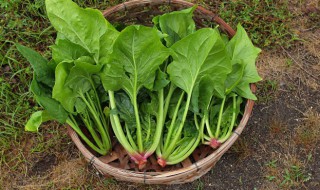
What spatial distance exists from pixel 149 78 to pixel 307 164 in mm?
932

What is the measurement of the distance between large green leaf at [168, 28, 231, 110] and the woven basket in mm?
204

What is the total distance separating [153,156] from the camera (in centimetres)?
196

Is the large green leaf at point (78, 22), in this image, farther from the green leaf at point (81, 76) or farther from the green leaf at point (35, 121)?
the green leaf at point (35, 121)

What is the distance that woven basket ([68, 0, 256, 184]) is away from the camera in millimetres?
1704

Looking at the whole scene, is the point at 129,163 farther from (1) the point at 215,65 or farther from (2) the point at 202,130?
(1) the point at 215,65

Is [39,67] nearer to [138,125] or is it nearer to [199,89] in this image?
[138,125]

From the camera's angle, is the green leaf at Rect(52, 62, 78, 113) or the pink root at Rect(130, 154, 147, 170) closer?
the green leaf at Rect(52, 62, 78, 113)

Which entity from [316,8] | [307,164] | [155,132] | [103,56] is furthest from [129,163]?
[316,8]

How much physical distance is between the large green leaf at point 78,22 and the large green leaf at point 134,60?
115 millimetres

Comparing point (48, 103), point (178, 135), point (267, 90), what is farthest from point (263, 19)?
point (48, 103)

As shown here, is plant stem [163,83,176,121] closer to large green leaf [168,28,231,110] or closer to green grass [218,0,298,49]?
large green leaf [168,28,231,110]

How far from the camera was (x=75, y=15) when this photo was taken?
1693mm

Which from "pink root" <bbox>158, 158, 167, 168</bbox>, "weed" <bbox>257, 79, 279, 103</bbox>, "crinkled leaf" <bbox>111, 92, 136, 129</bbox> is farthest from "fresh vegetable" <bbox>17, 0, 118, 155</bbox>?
"weed" <bbox>257, 79, 279, 103</bbox>

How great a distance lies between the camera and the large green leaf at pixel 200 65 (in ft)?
5.44
